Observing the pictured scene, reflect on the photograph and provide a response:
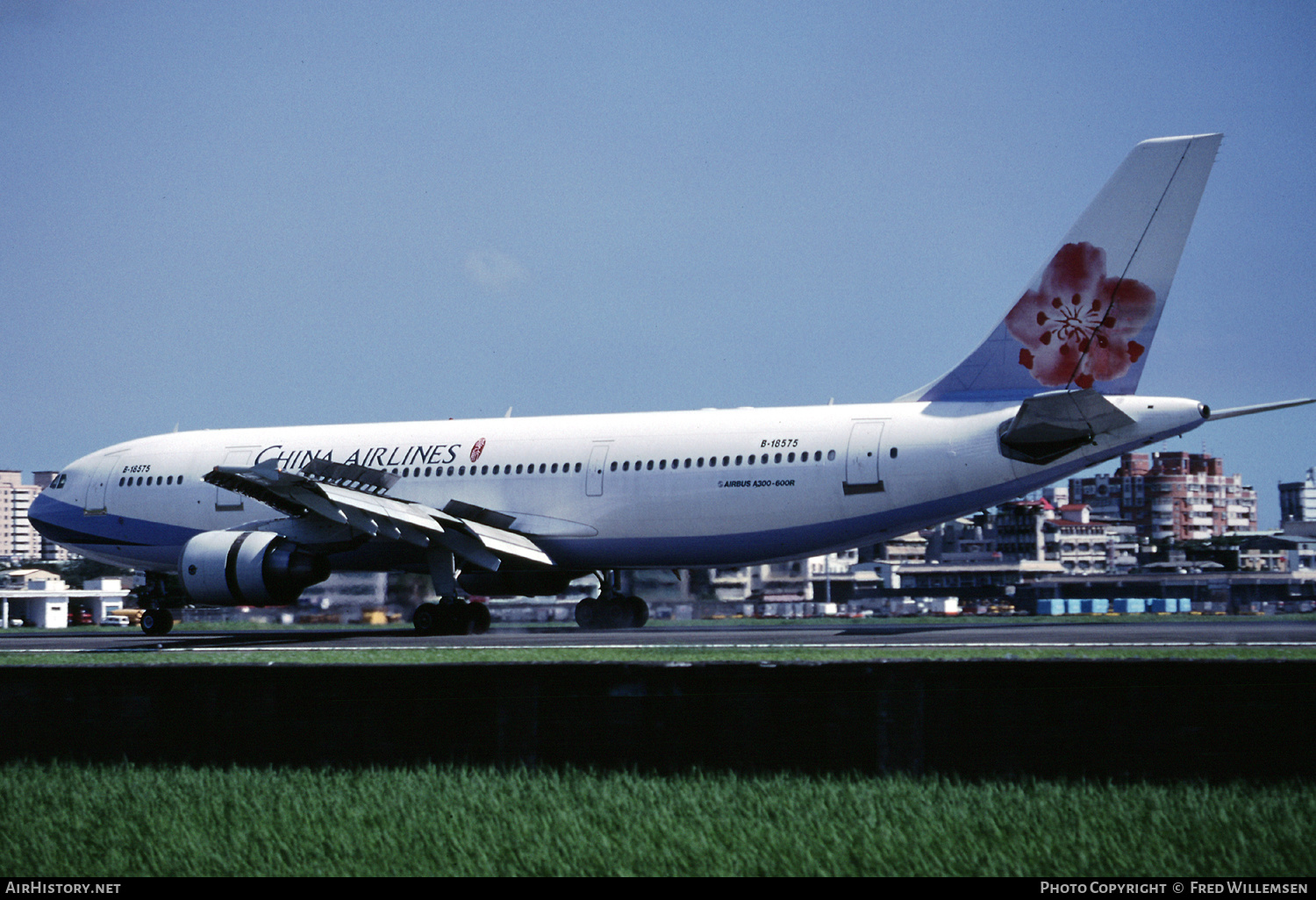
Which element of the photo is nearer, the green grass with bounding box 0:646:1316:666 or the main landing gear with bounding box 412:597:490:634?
the green grass with bounding box 0:646:1316:666

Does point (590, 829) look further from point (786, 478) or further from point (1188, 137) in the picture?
point (1188, 137)

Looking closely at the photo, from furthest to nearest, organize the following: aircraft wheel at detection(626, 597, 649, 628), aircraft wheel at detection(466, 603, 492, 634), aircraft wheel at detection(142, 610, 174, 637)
A: aircraft wheel at detection(142, 610, 174, 637) → aircraft wheel at detection(626, 597, 649, 628) → aircraft wheel at detection(466, 603, 492, 634)

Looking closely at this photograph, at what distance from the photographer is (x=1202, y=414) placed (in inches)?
906

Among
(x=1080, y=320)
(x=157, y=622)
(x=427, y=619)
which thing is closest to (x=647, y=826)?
(x=1080, y=320)

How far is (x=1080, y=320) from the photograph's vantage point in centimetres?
2431

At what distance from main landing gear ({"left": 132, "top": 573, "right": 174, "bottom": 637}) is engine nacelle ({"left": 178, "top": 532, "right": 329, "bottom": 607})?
4642 mm

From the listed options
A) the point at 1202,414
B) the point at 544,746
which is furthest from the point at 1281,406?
the point at 544,746

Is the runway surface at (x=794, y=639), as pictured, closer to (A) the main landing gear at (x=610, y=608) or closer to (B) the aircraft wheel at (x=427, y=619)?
(B) the aircraft wheel at (x=427, y=619)

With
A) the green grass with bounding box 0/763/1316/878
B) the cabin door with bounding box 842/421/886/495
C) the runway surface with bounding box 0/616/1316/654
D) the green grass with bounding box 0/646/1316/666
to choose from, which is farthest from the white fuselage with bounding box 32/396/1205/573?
the green grass with bounding box 0/763/1316/878

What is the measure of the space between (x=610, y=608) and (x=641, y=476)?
395 cm

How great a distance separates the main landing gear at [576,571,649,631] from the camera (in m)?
30.2

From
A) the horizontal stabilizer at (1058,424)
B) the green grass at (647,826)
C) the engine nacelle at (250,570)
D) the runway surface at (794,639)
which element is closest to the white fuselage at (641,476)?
the horizontal stabilizer at (1058,424)

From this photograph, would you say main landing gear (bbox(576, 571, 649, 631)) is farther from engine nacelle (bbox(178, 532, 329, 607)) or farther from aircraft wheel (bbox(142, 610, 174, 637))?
aircraft wheel (bbox(142, 610, 174, 637))

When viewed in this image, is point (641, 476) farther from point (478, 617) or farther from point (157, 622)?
point (157, 622)
